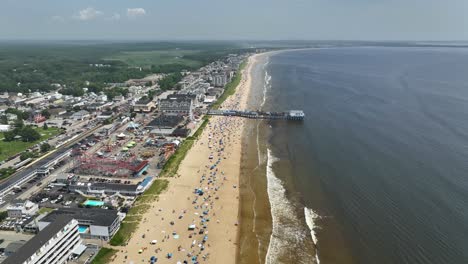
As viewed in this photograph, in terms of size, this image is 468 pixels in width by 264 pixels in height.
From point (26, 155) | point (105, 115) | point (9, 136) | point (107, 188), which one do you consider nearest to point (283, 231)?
Result: point (107, 188)

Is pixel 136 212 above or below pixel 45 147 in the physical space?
below

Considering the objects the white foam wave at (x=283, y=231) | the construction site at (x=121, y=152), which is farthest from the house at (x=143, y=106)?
the white foam wave at (x=283, y=231)

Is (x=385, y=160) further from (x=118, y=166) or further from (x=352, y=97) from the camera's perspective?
(x=352, y=97)

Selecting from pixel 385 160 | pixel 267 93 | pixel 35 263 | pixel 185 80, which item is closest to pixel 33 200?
pixel 35 263

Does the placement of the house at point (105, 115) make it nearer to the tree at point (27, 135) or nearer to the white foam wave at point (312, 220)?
the tree at point (27, 135)

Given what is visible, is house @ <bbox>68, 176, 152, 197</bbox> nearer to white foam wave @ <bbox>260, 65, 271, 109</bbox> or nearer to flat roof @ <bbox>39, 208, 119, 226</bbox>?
flat roof @ <bbox>39, 208, 119, 226</bbox>

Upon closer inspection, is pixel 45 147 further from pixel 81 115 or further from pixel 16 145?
pixel 81 115
